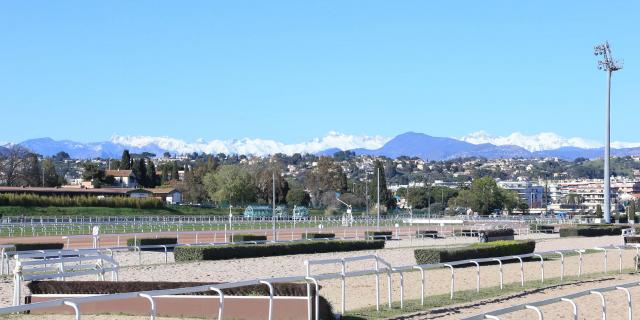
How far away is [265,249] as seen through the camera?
3164 cm

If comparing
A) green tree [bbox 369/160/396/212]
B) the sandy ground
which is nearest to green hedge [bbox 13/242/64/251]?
the sandy ground

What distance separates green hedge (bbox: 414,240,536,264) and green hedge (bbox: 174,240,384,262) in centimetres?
696

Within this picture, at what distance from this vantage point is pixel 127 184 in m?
116

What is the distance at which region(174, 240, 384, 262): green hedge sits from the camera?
28781 millimetres

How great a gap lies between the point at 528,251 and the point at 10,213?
43435 mm

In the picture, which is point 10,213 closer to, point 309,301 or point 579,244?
point 579,244

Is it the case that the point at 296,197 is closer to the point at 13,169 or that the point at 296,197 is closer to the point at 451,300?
the point at 13,169

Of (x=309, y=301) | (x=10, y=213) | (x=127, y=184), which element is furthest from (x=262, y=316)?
(x=127, y=184)

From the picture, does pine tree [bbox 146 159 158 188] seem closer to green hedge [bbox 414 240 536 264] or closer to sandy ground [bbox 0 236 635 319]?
sandy ground [bbox 0 236 635 319]

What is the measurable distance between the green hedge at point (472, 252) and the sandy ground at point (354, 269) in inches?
32.1

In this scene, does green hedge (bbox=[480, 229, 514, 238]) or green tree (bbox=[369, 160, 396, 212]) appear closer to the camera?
green hedge (bbox=[480, 229, 514, 238])

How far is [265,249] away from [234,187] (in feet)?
222

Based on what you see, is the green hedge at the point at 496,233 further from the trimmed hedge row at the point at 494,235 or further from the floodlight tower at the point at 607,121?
the floodlight tower at the point at 607,121

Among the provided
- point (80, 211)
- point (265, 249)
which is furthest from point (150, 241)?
point (80, 211)
